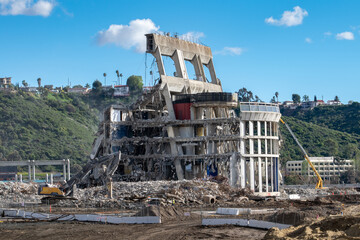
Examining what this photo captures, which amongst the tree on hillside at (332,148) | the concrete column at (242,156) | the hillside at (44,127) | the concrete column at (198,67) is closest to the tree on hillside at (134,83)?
the hillside at (44,127)

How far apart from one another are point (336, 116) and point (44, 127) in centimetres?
8051

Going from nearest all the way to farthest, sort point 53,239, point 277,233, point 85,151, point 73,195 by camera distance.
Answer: point 277,233 → point 53,239 → point 73,195 → point 85,151

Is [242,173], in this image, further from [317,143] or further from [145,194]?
[317,143]

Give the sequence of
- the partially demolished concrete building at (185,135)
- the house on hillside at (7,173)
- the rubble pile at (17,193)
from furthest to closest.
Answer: the house on hillside at (7,173) < the partially demolished concrete building at (185,135) < the rubble pile at (17,193)

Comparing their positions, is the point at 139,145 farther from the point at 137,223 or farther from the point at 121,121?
the point at 137,223

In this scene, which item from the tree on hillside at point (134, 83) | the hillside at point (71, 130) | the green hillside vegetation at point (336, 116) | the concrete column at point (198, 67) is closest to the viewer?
the concrete column at point (198, 67)

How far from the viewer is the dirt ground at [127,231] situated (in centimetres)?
3259

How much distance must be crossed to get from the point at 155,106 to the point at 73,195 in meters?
23.6

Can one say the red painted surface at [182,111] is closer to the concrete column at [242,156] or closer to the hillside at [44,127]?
the concrete column at [242,156]

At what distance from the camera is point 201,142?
73875 millimetres

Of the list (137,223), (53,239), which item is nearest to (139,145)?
(137,223)

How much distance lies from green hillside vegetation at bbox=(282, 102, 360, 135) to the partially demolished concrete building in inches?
3884

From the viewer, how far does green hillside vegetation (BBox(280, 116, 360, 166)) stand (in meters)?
153

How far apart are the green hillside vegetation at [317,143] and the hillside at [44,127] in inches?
1941
